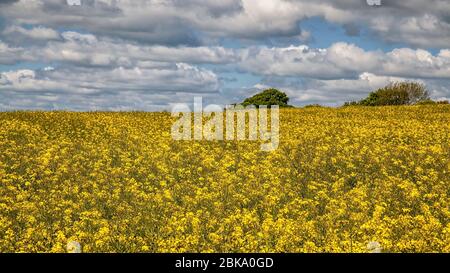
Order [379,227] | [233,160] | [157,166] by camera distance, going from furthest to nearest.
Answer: [233,160]
[157,166]
[379,227]

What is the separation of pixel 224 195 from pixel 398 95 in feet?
281

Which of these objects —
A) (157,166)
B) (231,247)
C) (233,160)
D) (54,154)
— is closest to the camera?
(231,247)

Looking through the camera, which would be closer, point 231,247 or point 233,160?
point 231,247

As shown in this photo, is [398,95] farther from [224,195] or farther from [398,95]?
[224,195]

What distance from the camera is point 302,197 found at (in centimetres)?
1627

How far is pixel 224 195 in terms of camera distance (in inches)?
612

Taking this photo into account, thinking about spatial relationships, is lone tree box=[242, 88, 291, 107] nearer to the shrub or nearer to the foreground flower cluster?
the shrub

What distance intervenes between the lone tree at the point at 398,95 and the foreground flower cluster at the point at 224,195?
66.3 m

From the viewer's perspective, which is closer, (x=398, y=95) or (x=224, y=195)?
(x=224, y=195)

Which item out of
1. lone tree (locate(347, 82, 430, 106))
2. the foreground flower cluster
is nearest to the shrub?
lone tree (locate(347, 82, 430, 106))

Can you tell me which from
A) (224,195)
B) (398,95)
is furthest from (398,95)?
(224,195)
